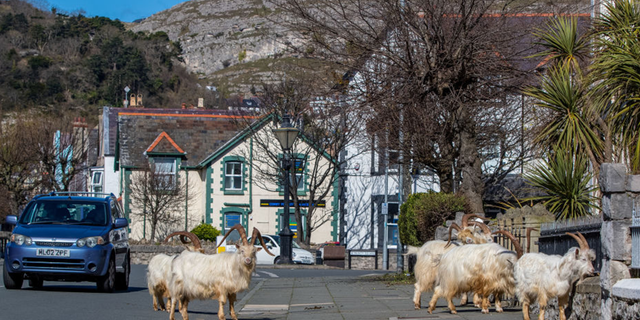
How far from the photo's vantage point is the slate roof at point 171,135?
50.1 metres

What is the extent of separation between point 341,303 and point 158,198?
35.3 meters

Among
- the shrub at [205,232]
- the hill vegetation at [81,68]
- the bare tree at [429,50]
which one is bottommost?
the shrub at [205,232]

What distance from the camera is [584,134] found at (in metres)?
16.1

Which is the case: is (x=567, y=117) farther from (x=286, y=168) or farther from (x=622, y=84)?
(x=286, y=168)

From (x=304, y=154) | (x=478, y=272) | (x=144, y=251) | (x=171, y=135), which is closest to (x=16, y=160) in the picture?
(x=171, y=135)

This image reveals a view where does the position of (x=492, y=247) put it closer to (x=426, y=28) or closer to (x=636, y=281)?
(x=636, y=281)

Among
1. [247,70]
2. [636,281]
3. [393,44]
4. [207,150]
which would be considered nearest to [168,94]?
[247,70]

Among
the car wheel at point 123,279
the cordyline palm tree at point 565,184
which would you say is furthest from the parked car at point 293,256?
the cordyline palm tree at point 565,184

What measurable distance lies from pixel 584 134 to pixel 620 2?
2.65 metres

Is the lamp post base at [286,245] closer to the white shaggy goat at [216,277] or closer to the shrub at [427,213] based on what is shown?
the shrub at [427,213]

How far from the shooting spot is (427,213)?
1950 cm

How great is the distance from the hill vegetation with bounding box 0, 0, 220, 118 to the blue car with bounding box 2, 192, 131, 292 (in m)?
94.5

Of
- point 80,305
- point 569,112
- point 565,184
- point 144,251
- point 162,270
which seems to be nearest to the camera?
point 162,270

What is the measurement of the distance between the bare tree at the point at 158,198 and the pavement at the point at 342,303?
92.7 ft
